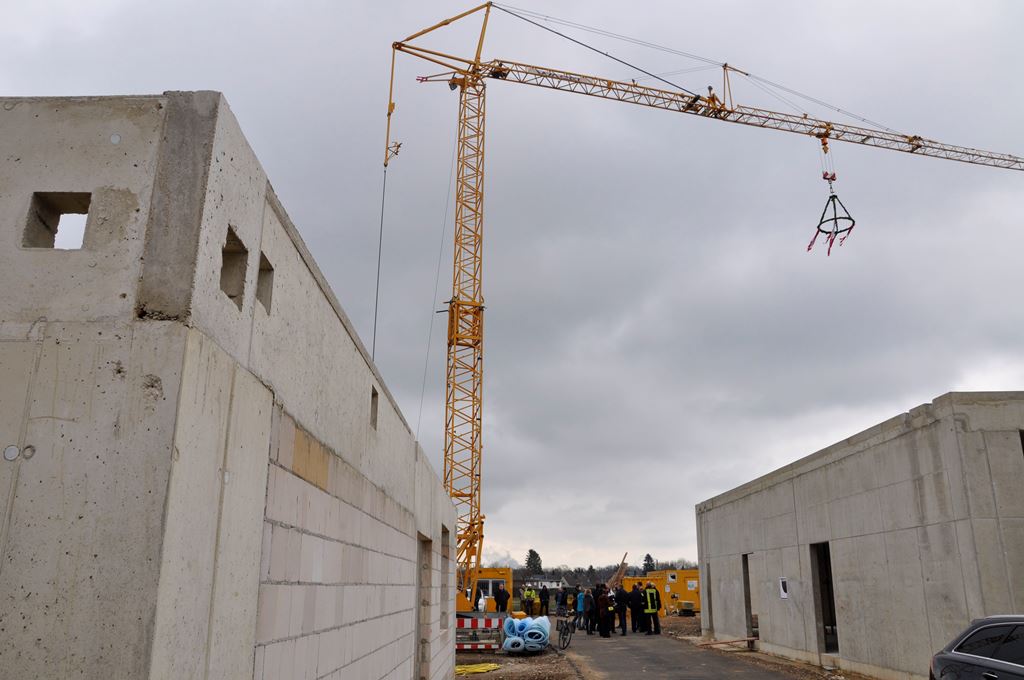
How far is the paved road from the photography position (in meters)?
16.7

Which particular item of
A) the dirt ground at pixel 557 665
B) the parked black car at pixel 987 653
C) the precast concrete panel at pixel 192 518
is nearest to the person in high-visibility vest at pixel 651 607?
the dirt ground at pixel 557 665

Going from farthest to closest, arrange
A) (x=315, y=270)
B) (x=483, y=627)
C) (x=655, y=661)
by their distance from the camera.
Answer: (x=483, y=627) → (x=655, y=661) → (x=315, y=270)

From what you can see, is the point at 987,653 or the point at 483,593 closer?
the point at 987,653

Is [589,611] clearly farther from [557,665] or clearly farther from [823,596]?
[557,665]

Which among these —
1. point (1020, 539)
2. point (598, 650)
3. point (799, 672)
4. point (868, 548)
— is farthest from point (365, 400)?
point (598, 650)

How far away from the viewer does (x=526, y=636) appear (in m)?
21.4

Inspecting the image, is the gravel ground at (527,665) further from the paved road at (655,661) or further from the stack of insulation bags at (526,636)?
the paved road at (655,661)

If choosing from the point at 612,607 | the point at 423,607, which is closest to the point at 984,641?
the point at 423,607

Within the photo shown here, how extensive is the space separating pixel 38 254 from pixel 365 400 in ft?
11.0

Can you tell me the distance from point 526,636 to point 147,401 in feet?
67.7

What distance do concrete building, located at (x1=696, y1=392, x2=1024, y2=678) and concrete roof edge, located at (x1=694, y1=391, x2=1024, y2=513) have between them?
0.02 metres

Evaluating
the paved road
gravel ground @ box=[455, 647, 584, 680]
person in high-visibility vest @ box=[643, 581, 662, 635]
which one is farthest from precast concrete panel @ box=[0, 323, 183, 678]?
person in high-visibility vest @ box=[643, 581, 662, 635]

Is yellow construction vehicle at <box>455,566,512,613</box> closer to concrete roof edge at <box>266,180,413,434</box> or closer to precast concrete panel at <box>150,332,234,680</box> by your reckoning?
concrete roof edge at <box>266,180,413,434</box>

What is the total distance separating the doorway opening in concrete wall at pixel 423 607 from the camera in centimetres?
968
